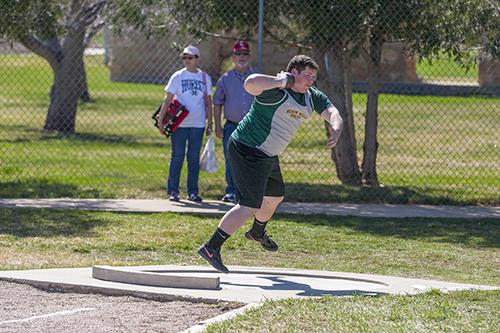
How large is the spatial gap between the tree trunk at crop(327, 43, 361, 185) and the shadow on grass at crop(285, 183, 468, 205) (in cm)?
54

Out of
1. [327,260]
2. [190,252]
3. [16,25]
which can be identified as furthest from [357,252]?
[16,25]

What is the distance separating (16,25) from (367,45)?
4336 mm

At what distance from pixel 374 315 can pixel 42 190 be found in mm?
7162

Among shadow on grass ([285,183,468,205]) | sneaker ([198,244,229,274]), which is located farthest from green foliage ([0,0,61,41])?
sneaker ([198,244,229,274])

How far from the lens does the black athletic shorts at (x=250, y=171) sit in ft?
26.8

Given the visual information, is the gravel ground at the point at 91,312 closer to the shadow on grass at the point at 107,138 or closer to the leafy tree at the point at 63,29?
the leafy tree at the point at 63,29

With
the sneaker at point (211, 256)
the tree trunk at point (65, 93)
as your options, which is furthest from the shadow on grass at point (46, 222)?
the tree trunk at point (65, 93)

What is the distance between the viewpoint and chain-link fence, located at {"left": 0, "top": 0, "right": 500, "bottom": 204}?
1298 cm

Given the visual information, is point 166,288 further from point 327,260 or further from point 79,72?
point 79,72

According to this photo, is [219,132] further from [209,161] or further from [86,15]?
[86,15]

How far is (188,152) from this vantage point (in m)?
12.5

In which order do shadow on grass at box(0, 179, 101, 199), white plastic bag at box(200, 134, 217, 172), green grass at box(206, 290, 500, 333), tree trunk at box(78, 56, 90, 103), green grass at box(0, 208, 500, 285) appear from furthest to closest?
tree trunk at box(78, 56, 90, 103)
shadow on grass at box(0, 179, 101, 199)
white plastic bag at box(200, 134, 217, 172)
green grass at box(0, 208, 500, 285)
green grass at box(206, 290, 500, 333)

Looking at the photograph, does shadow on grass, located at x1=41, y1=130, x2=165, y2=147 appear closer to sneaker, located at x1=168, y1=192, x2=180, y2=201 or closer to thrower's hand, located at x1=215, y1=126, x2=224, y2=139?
sneaker, located at x1=168, y1=192, x2=180, y2=201

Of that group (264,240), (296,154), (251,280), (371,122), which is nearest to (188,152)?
(371,122)
